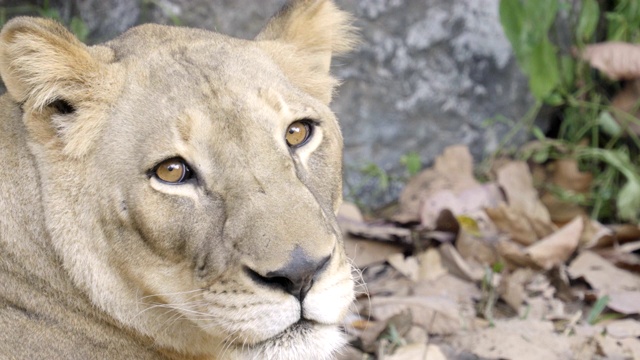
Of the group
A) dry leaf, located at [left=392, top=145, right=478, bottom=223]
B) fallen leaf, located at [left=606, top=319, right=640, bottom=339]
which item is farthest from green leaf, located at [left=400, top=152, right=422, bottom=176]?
fallen leaf, located at [left=606, top=319, right=640, bottom=339]

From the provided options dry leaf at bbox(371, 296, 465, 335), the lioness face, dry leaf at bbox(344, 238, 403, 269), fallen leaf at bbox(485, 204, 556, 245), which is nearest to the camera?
the lioness face

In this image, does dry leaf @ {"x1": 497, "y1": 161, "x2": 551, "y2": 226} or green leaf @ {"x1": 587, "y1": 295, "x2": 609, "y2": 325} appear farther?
dry leaf @ {"x1": 497, "y1": 161, "x2": 551, "y2": 226}

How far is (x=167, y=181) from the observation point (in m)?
3.28

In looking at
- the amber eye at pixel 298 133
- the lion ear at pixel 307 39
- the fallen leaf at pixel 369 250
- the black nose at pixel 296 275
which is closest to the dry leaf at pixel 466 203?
the fallen leaf at pixel 369 250

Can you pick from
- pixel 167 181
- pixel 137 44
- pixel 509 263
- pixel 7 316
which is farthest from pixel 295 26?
pixel 509 263

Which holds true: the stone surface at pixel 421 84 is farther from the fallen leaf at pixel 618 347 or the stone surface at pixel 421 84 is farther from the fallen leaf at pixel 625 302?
the fallen leaf at pixel 618 347

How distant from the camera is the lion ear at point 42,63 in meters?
3.28

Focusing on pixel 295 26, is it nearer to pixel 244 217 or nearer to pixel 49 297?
pixel 244 217

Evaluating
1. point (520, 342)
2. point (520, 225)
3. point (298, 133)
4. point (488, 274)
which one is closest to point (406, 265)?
point (488, 274)

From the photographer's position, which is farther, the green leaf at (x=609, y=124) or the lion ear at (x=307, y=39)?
the green leaf at (x=609, y=124)

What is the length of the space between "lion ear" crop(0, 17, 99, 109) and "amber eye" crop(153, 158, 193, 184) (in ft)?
1.47

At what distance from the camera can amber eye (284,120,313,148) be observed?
3.50 metres

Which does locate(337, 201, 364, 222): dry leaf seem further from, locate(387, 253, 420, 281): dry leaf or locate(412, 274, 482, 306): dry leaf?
locate(412, 274, 482, 306): dry leaf

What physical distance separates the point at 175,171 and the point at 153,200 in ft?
0.41
